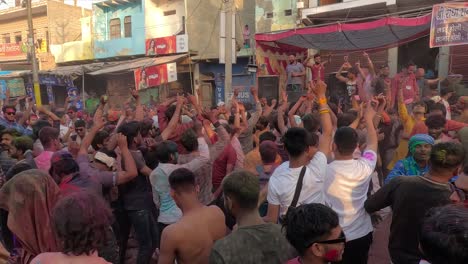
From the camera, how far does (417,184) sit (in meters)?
2.69

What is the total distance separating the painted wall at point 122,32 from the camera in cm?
2355

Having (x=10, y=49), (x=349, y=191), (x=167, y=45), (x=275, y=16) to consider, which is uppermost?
(x=275, y=16)

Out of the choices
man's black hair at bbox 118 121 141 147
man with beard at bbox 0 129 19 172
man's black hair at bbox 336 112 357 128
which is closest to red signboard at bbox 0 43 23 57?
man with beard at bbox 0 129 19 172

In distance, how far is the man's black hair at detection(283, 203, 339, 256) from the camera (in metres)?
1.78

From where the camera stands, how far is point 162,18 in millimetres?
23797

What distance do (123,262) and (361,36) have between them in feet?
27.0

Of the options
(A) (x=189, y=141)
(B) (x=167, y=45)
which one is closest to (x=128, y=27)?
(B) (x=167, y=45)

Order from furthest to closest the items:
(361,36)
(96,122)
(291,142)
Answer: (361,36) < (96,122) < (291,142)

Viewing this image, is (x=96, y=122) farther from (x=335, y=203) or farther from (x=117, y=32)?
(x=117, y=32)

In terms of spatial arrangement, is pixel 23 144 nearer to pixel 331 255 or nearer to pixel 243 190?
pixel 243 190

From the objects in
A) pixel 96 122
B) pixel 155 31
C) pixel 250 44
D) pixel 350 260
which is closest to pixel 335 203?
pixel 350 260

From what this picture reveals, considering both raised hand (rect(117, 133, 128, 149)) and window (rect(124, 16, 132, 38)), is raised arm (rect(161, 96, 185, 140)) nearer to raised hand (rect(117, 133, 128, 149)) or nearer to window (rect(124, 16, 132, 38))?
raised hand (rect(117, 133, 128, 149))

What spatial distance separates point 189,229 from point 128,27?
24.4 meters

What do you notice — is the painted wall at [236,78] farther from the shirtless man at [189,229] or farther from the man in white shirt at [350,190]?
the shirtless man at [189,229]
